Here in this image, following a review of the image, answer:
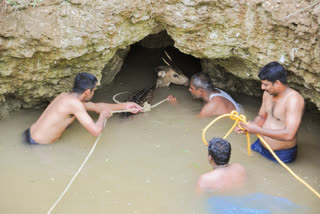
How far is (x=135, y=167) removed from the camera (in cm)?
385

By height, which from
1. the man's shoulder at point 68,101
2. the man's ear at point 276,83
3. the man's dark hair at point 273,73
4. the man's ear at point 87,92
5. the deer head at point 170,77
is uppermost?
the man's dark hair at point 273,73

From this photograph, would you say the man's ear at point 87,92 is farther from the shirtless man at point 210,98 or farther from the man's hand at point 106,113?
the shirtless man at point 210,98

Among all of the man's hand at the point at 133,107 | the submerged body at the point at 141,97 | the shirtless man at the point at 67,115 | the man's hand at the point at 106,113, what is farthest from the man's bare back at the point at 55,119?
the submerged body at the point at 141,97

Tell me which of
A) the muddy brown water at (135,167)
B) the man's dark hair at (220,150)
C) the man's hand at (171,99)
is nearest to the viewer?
the man's dark hair at (220,150)

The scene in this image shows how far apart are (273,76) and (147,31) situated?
1707 millimetres

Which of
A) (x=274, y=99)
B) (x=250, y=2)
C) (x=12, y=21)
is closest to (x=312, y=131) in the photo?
(x=274, y=99)

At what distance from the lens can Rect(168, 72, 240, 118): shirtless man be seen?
4703 mm

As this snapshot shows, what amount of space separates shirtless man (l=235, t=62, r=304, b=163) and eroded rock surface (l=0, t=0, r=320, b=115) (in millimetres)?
423

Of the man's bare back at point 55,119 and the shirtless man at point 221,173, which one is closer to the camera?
the shirtless man at point 221,173

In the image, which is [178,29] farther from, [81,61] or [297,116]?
[297,116]

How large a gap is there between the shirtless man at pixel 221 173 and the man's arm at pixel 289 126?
35 centimetres

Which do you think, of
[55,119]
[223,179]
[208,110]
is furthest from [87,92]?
[223,179]

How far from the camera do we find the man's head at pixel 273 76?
3387mm

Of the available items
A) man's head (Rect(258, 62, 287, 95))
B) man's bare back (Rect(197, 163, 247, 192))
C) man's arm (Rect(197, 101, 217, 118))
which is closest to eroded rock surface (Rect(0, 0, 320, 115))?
man's head (Rect(258, 62, 287, 95))
